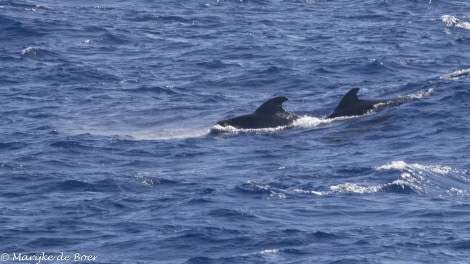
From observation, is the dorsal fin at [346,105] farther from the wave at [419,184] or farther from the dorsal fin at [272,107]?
the wave at [419,184]

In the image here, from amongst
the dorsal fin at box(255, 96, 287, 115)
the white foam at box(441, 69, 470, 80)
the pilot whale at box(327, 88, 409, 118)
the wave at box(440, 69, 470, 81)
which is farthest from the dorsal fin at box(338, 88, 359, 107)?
the white foam at box(441, 69, 470, 80)

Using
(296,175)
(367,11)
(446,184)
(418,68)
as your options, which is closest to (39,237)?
(296,175)

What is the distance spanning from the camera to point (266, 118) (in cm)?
3850

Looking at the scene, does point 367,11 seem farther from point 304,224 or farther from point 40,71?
point 304,224

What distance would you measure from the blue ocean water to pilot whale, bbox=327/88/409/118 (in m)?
0.46

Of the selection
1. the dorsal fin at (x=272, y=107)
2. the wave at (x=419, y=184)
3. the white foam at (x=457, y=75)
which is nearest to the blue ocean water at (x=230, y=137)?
the wave at (x=419, y=184)

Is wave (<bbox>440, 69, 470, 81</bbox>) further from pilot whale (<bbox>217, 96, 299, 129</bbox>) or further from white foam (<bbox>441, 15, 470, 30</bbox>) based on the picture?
white foam (<bbox>441, 15, 470, 30</bbox>)

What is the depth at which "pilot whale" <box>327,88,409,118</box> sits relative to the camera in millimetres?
39219

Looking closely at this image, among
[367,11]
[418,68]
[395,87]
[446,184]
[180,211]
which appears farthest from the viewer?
[367,11]

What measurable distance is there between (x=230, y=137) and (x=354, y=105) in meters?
4.54

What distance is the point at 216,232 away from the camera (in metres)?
26.9

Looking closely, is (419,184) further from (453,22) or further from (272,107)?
(453,22)

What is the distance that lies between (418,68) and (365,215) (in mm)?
20251

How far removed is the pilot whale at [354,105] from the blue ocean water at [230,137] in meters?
0.46
